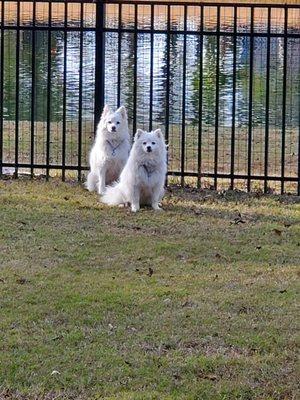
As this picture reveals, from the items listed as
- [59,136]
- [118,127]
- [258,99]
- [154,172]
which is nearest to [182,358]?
[154,172]

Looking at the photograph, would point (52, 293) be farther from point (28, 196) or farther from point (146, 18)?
point (146, 18)

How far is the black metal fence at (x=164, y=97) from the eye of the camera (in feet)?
42.8

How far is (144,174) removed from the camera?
12000 mm

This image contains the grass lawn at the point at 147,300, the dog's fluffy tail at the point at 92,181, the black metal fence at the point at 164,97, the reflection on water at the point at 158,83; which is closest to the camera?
the grass lawn at the point at 147,300

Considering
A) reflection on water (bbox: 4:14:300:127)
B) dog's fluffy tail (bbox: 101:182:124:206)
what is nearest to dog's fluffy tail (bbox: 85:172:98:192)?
dog's fluffy tail (bbox: 101:182:124:206)

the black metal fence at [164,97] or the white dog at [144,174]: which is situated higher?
the black metal fence at [164,97]

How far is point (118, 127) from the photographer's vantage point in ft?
41.7

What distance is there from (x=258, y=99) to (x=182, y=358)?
14967 mm

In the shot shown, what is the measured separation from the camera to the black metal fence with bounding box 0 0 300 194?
13.1 meters

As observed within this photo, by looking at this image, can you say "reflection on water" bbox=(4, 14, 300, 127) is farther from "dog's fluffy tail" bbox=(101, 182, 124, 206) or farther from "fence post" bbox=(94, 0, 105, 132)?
"dog's fluffy tail" bbox=(101, 182, 124, 206)

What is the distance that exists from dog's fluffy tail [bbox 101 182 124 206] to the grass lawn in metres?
0.18

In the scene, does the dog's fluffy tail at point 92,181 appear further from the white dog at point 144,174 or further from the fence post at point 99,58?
the fence post at point 99,58

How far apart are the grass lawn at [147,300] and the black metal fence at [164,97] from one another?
1594mm

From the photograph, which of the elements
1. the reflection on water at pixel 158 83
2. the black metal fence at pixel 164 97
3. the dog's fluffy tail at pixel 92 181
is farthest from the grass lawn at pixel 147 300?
the reflection on water at pixel 158 83
